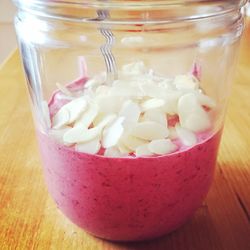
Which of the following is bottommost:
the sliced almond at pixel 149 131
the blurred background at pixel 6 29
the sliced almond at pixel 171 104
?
the blurred background at pixel 6 29

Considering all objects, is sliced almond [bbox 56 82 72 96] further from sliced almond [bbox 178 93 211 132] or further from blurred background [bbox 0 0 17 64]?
blurred background [bbox 0 0 17 64]

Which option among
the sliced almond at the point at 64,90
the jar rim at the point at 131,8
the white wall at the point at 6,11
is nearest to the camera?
the jar rim at the point at 131,8

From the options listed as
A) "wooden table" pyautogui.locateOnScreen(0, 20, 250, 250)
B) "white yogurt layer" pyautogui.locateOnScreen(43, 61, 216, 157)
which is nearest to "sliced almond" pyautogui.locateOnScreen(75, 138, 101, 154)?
"white yogurt layer" pyautogui.locateOnScreen(43, 61, 216, 157)

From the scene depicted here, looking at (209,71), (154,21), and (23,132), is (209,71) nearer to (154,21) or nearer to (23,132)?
(154,21)

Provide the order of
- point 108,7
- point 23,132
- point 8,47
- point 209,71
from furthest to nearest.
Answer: point 8,47 → point 23,132 → point 209,71 → point 108,7

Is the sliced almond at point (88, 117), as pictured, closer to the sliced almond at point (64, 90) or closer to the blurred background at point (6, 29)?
the sliced almond at point (64, 90)

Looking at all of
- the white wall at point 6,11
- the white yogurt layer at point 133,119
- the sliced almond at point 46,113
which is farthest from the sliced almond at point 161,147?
the white wall at point 6,11

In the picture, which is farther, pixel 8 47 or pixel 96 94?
pixel 8 47

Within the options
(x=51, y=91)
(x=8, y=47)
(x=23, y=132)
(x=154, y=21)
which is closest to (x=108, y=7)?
(x=154, y=21)

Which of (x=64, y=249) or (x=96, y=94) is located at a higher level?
(x=96, y=94)
